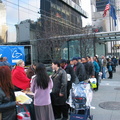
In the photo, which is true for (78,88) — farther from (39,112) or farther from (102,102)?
(102,102)

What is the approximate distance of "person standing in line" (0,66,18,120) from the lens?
9.25 ft

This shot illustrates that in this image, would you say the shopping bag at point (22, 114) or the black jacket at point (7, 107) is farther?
the shopping bag at point (22, 114)

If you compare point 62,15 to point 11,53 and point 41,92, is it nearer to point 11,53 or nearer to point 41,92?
point 11,53

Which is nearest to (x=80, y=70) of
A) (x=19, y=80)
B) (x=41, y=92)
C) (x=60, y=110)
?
(x=60, y=110)

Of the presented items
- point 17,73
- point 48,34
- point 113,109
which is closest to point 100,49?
point 48,34

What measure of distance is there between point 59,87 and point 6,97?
6.74 ft

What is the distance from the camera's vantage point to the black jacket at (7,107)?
281cm

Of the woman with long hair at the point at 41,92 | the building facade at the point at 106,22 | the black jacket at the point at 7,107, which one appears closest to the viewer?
the black jacket at the point at 7,107

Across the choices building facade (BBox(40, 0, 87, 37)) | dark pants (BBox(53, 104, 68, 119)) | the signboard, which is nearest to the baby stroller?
dark pants (BBox(53, 104, 68, 119))

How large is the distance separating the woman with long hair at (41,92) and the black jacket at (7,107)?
89 centimetres

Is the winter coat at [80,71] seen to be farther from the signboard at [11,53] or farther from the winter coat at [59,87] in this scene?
the signboard at [11,53]

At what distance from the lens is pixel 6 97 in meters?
2.85

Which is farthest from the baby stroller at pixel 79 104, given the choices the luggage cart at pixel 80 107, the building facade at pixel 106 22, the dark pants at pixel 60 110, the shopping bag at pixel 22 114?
the building facade at pixel 106 22

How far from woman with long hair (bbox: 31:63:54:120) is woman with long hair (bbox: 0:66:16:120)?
2.82ft
